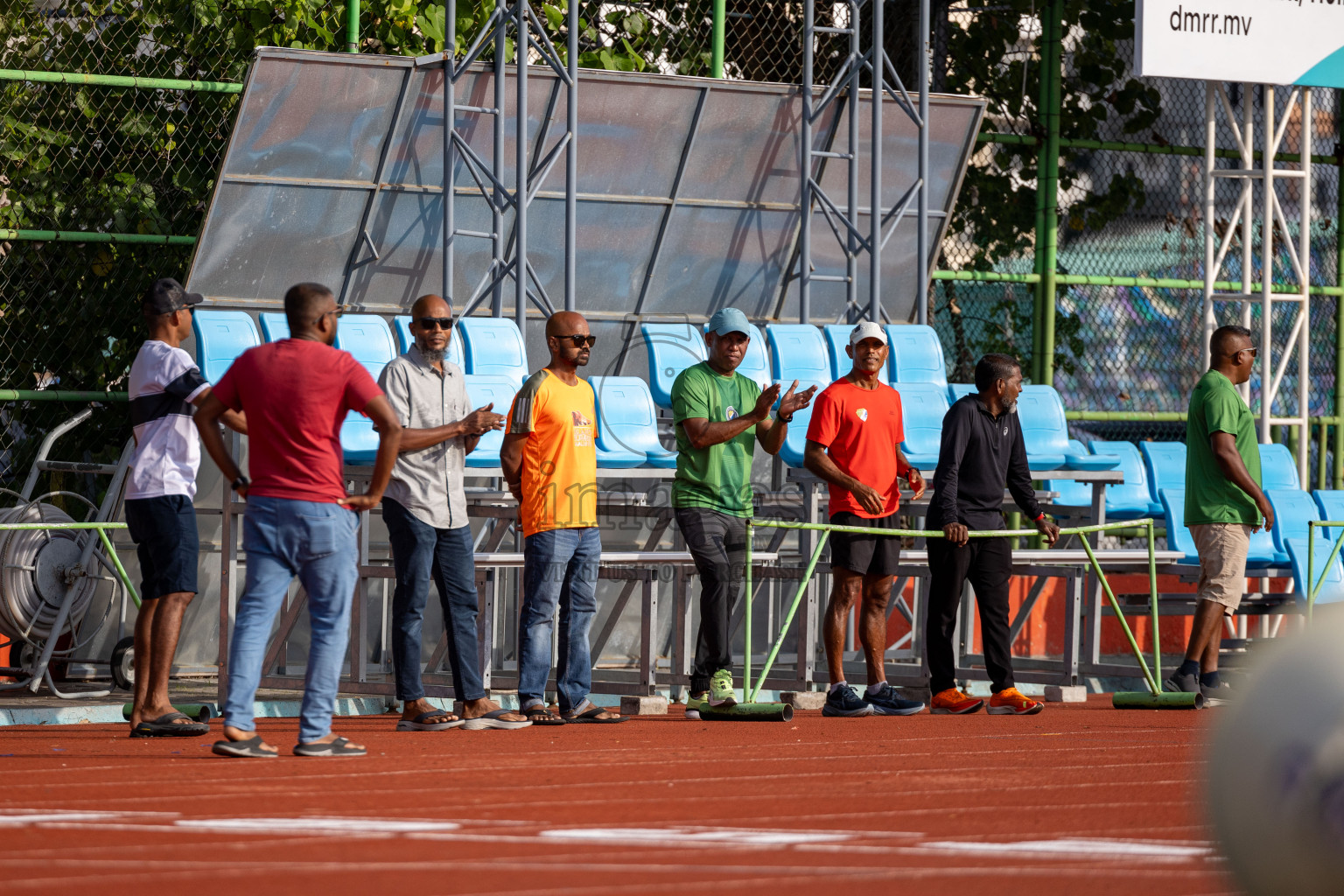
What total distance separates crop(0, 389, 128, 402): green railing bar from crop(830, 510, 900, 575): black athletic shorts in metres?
4.81

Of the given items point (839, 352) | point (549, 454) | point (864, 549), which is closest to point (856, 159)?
point (839, 352)

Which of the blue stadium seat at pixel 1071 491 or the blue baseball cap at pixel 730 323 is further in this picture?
the blue stadium seat at pixel 1071 491

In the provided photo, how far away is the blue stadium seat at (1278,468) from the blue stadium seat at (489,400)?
5.66 m

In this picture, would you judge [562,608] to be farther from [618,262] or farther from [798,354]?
[618,262]

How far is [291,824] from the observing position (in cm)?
554

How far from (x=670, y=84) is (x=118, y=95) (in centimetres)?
387

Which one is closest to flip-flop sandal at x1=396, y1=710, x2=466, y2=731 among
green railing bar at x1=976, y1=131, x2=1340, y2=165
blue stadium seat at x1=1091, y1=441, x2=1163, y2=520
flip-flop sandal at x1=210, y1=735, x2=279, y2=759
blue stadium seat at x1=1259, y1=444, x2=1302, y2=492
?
flip-flop sandal at x1=210, y1=735, x2=279, y2=759

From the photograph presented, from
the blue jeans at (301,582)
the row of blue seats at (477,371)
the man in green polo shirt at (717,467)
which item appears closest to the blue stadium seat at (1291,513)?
the row of blue seats at (477,371)

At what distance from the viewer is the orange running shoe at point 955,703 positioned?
34.9 ft

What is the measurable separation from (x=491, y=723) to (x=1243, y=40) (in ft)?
27.4

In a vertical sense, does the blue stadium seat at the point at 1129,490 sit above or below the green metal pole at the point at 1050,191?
below

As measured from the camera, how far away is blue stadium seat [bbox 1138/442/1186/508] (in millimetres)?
13930

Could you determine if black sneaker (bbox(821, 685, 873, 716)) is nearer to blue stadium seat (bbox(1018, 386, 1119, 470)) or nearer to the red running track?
the red running track

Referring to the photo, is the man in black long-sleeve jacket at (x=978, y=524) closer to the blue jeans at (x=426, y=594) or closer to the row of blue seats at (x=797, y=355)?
the row of blue seats at (x=797, y=355)
